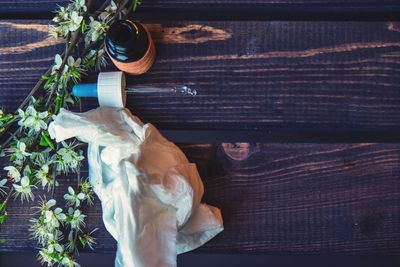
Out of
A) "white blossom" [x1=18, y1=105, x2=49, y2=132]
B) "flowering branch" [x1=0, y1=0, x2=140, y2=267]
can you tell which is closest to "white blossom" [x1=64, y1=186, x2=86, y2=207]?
"flowering branch" [x1=0, y1=0, x2=140, y2=267]

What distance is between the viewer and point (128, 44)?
0.78 metres

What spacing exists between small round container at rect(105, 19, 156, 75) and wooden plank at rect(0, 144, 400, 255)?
0.54 ft

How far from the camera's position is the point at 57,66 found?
2.72 ft

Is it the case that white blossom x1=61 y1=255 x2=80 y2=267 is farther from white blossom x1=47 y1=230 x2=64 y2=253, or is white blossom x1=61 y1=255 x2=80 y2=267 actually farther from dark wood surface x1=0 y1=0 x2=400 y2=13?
dark wood surface x1=0 y1=0 x2=400 y2=13

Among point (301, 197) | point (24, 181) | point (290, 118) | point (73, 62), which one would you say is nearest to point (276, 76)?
point (290, 118)

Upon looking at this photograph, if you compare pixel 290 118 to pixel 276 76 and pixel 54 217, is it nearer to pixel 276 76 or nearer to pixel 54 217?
pixel 276 76

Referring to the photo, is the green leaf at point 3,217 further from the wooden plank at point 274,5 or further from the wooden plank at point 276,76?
the wooden plank at point 274,5

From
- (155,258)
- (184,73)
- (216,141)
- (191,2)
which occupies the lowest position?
(155,258)

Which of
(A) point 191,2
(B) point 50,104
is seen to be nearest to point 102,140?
(B) point 50,104

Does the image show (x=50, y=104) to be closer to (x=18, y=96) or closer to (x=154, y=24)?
(x=18, y=96)

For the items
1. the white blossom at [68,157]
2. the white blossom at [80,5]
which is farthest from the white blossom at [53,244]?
the white blossom at [80,5]

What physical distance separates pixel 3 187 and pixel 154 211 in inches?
10.1

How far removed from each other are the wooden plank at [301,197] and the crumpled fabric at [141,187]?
4 cm

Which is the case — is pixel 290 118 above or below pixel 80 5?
below
